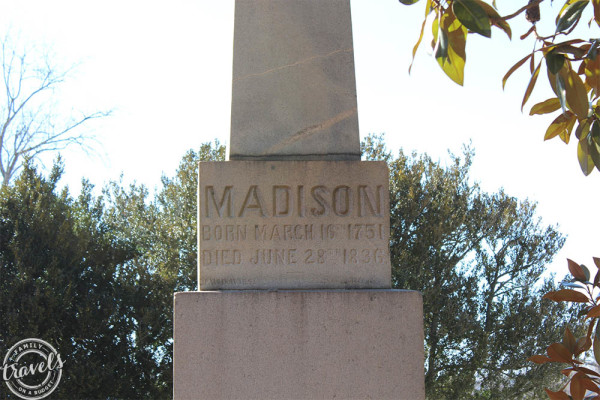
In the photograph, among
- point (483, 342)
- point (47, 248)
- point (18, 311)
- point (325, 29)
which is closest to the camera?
point (325, 29)

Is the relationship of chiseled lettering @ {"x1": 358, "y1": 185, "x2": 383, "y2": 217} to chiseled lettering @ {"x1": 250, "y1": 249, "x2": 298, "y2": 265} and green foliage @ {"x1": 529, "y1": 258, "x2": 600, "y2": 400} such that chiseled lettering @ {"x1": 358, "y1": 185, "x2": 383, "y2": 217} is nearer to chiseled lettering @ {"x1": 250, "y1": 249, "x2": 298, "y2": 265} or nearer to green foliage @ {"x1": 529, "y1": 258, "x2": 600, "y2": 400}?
chiseled lettering @ {"x1": 250, "y1": 249, "x2": 298, "y2": 265}

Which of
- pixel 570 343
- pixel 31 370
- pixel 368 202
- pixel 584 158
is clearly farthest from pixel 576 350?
pixel 31 370

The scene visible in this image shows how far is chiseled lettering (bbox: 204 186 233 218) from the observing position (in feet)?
13.0

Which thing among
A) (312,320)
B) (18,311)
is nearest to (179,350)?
(312,320)

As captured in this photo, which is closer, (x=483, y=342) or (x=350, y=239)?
(x=350, y=239)

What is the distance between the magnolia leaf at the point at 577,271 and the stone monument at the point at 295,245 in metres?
1.29

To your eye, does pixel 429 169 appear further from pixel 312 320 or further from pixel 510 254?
pixel 312 320

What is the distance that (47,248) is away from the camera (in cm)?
1294

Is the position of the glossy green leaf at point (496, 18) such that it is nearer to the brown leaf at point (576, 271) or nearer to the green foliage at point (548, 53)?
the green foliage at point (548, 53)

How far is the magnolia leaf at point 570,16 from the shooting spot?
8.21ft

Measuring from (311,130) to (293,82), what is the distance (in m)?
0.29

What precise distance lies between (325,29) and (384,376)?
6.40ft

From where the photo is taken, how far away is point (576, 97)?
2.45m

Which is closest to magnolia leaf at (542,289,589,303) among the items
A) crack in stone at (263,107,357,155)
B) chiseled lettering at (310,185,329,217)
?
chiseled lettering at (310,185,329,217)
